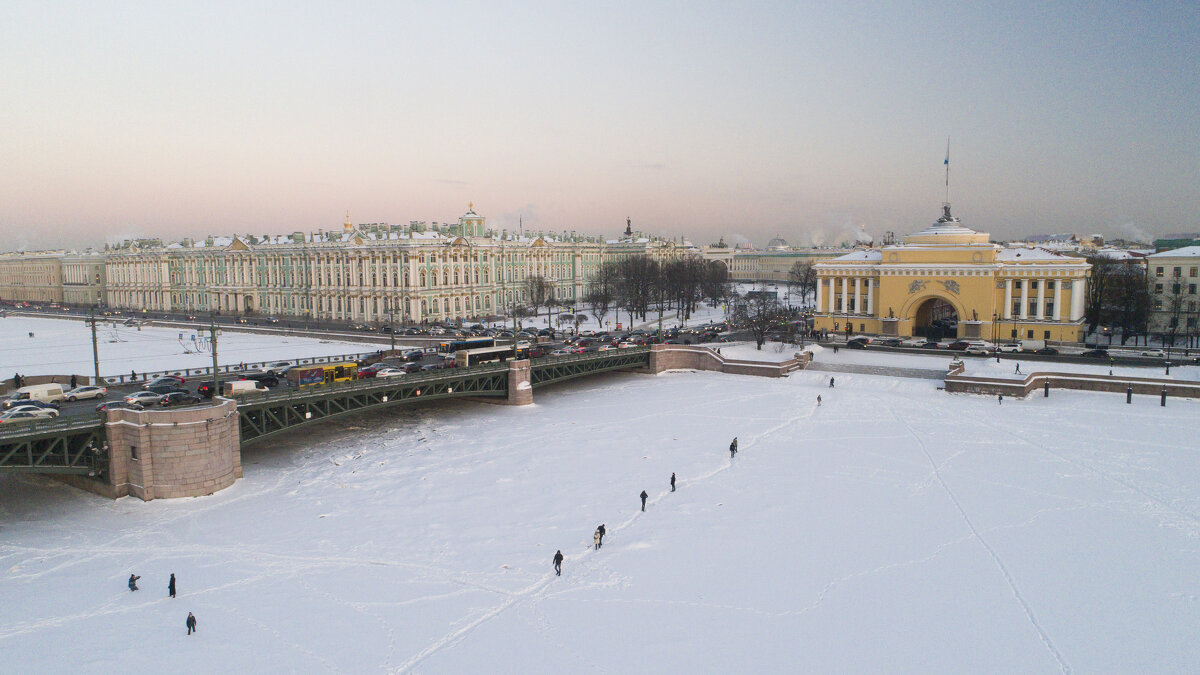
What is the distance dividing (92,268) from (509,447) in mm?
110570

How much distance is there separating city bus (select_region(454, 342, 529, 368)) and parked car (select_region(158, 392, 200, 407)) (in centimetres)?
1344

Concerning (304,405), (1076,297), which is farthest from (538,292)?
(304,405)

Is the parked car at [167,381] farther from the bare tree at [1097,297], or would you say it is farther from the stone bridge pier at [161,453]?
the bare tree at [1097,297]

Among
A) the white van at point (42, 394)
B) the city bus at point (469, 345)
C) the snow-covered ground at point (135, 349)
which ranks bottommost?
the snow-covered ground at point (135, 349)

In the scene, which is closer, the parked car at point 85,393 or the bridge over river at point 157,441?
the bridge over river at point 157,441

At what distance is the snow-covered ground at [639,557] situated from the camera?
15.9 m

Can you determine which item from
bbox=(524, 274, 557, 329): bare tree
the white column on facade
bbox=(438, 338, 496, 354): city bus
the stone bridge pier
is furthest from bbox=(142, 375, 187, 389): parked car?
the white column on facade

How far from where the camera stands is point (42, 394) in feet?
95.6

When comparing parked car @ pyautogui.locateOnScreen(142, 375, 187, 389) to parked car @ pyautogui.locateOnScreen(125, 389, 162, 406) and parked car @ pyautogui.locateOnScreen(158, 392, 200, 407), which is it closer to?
parked car @ pyautogui.locateOnScreen(125, 389, 162, 406)

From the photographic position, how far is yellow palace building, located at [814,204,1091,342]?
53.3m

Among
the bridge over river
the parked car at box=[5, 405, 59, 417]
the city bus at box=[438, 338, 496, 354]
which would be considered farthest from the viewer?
the city bus at box=[438, 338, 496, 354]

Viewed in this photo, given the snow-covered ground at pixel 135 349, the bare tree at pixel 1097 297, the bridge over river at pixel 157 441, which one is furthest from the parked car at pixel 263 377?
the bare tree at pixel 1097 297

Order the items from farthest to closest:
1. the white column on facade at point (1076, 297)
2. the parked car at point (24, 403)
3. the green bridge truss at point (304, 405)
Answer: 1. the white column on facade at point (1076, 297)
2. the parked car at point (24, 403)
3. the green bridge truss at point (304, 405)

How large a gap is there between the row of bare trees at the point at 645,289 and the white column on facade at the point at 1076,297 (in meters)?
35.2
